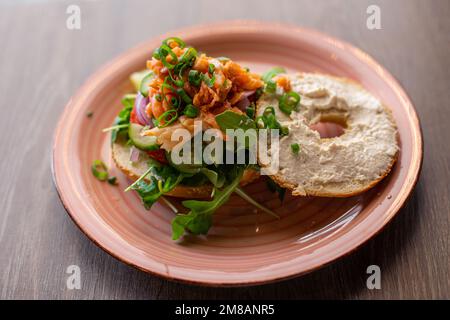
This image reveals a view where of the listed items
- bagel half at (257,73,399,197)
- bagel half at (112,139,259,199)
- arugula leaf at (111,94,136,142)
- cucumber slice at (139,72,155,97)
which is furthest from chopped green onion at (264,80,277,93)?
arugula leaf at (111,94,136,142)

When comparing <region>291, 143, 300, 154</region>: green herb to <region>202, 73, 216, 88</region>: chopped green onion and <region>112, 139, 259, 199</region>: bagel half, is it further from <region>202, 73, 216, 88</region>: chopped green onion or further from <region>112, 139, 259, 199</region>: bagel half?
<region>202, 73, 216, 88</region>: chopped green onion

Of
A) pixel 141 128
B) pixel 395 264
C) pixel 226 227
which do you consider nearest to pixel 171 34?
pixel 141 128

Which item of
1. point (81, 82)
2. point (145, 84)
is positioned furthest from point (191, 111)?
point (81, 82)

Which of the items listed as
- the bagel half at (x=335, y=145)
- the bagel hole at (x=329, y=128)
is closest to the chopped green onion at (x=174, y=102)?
the bagel half at (x=335, y=145)

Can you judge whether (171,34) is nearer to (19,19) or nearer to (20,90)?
(20,90)

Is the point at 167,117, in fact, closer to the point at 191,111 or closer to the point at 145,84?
the point at 191,111
